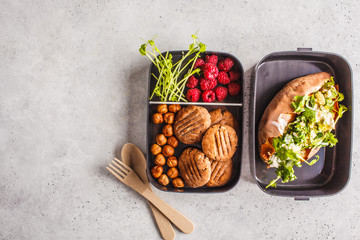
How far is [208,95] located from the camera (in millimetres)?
1694

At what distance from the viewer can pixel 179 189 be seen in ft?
5.74

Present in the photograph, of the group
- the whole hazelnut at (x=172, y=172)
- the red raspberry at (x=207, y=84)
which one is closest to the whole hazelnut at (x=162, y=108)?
the red raspberry at (x=207, y=84)

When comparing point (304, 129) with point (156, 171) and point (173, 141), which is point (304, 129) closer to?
point (173, 141)

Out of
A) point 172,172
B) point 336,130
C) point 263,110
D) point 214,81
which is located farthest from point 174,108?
point 336,130

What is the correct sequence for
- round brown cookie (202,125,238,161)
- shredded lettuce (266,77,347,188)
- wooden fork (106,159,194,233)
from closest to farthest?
1. shredded lettuce (266,77,347,188)
2. round brown cookie (202,125,238,161)
3. wooden fork (106,159,194,233)

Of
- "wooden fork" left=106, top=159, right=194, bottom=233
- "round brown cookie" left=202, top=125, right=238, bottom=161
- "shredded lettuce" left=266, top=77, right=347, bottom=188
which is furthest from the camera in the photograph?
"wooden fork" left=106, top=159, right=194, bottom=233

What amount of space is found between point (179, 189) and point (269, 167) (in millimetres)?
606

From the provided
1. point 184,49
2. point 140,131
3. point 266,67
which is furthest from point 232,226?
point 184,49

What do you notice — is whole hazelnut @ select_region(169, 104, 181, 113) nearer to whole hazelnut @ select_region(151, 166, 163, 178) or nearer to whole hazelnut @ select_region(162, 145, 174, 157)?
whole hazelnut @ select_region(162, 145, 174, 157)

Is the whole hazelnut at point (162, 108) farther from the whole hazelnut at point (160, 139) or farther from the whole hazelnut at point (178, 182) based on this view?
the whole hazelnut at point (178, 182)

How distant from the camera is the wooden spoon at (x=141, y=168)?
1815 mm

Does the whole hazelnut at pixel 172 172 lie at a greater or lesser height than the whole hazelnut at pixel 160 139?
lesser

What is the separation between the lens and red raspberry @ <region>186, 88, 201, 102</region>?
169 cm

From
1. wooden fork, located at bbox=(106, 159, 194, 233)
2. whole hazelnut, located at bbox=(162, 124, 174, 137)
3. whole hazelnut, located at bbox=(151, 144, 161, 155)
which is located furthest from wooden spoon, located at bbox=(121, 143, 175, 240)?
whole hazelnut, located at bbox=(162, 124, 174, 137)
